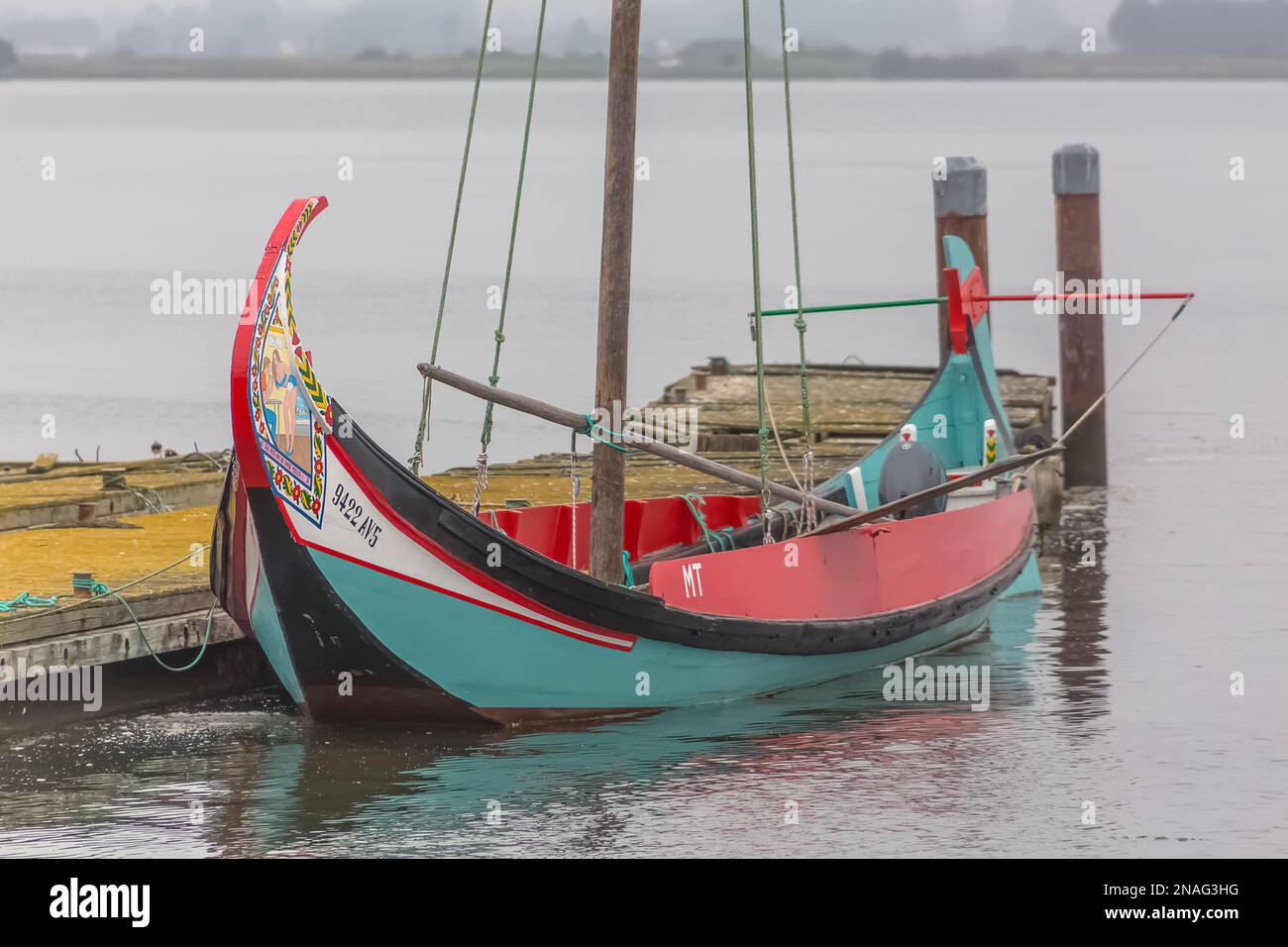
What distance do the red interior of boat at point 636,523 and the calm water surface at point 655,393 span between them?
6.88 feet

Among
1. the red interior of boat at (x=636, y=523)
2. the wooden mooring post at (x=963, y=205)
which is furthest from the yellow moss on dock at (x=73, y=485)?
the wooden mooring post at (x=963, y=205)

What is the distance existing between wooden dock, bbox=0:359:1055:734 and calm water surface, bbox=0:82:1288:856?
0.39 m

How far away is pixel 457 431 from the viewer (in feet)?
107

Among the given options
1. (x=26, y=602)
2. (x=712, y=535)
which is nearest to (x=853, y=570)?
(x=712, y=535)

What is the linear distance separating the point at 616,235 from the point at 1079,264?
11690 millimetres

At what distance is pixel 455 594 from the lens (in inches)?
518

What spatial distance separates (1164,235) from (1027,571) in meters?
55.0

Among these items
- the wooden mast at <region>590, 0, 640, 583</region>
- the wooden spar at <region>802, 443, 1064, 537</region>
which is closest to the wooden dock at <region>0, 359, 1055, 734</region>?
the wooden mast at <region>590, 0, 640, 583</region>

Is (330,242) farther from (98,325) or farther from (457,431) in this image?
(457,431)

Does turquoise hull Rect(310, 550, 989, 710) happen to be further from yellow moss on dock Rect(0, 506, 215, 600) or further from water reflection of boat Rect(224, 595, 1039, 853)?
yellow moss on dock Rect(0, 506, 215, 600)

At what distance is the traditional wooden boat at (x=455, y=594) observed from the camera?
41.3 feet

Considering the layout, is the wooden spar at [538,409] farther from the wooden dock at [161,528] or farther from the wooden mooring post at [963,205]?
the wooden mooring post at [963,205]

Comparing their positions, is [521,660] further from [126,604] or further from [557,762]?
[126,604]

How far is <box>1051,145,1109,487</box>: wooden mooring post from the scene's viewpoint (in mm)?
24375
